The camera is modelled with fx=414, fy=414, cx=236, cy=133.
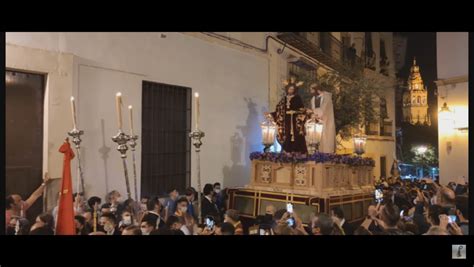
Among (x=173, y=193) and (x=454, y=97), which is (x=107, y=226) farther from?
(x=454, y=97)

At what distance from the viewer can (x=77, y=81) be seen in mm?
3781

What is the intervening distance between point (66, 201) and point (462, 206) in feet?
12.1

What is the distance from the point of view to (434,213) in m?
3.99

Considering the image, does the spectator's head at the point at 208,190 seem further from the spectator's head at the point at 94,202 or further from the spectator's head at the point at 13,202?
the spectator's head at the point at 13,202

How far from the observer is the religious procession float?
13.2 ft

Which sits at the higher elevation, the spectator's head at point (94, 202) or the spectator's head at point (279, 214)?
the spectator's head at point (94, 202)

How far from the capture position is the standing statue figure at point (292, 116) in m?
4.38

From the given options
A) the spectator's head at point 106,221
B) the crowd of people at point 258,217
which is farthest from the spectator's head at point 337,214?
the spectator's head at point 106,221

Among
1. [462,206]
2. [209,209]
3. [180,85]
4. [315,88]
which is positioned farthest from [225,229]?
[462,206]
